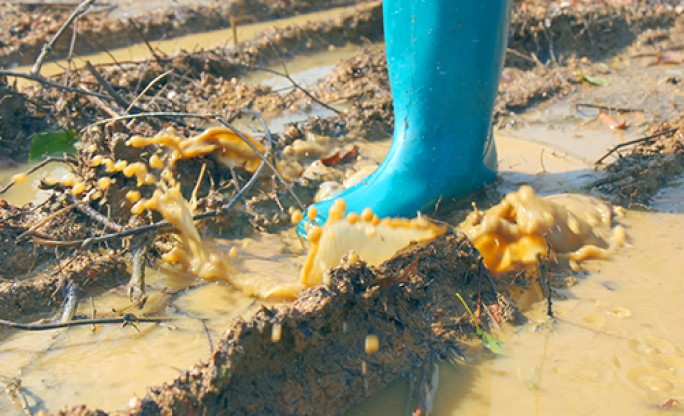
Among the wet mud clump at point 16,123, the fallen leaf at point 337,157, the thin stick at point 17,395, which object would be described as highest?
the wet mud clump at point 16,123

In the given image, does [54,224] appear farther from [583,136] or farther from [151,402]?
[583,136]

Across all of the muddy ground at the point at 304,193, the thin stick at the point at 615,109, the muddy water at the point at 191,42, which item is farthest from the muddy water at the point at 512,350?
the muddy water at the point at 191,42

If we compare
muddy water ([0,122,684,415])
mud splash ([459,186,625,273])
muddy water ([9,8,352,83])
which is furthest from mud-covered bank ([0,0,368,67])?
mud splash ([459,186,625,273])

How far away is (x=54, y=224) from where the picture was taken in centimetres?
249

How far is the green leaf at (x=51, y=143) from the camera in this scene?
3398 mm

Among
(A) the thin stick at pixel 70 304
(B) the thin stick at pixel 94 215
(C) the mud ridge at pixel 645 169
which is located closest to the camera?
(A) the thin stick at pixel 70 304

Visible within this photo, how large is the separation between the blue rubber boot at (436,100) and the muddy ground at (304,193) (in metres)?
0.51

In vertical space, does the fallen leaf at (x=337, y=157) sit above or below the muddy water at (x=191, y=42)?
below

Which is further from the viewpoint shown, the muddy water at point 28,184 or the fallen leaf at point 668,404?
the muddy water at point 28,184

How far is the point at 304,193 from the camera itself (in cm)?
282

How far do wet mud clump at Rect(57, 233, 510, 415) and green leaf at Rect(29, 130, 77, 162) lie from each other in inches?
97.7

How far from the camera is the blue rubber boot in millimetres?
2238

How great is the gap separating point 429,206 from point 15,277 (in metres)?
1.73

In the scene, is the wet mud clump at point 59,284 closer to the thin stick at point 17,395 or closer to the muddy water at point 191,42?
the thin stick at point 17,395
